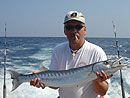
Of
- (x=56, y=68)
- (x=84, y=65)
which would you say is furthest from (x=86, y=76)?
(x=56, y=68)

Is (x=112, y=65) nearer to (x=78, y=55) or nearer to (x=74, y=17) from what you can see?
(x=78, y=55)

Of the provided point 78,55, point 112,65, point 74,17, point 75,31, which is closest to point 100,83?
point 112,65

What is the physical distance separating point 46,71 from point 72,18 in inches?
35.8

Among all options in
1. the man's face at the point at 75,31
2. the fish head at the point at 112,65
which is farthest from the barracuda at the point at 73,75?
the man's face at the point at 75,31

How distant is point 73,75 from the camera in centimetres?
281

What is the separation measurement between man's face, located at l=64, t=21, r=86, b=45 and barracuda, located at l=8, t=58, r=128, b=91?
15.5 inches

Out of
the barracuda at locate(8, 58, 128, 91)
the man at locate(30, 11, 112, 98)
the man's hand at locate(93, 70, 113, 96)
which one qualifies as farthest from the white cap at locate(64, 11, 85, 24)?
the man's hand at locate(93, 70, 113, 96)

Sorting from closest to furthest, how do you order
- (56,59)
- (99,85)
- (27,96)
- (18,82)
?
(99,85) < (56,59) < (18,82) < (27,96)

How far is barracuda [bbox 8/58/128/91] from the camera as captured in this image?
8.51 feet

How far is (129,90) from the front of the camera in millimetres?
8000

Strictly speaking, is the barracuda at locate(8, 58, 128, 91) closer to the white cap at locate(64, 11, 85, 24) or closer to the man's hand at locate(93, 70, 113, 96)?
the man's hand at locate(93, 70, 113, 96)

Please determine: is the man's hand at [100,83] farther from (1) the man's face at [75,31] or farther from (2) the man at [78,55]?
(1) the man's face at [75,31]

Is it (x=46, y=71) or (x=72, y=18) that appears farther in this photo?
(x=46, y=71)

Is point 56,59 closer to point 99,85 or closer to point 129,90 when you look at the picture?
point 99,85
